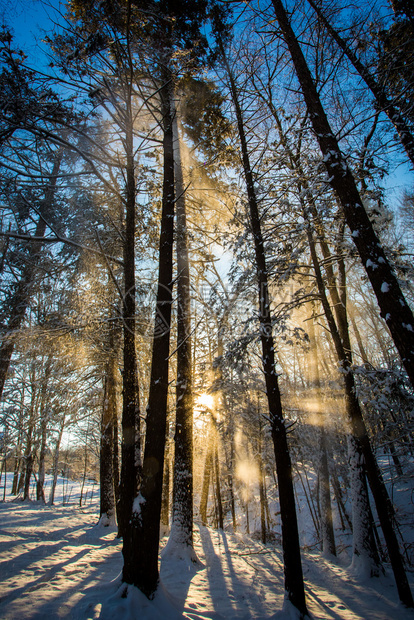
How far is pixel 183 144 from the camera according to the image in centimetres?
1045

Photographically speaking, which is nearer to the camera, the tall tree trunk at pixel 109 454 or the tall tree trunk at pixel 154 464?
the tall tree trunk at pixel 154 464

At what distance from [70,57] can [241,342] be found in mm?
6628

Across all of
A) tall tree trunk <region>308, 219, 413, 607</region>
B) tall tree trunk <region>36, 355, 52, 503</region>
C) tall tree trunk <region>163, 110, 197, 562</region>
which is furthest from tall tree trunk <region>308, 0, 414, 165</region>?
tall tree trunk <region>36, 355, 52, 503</region>

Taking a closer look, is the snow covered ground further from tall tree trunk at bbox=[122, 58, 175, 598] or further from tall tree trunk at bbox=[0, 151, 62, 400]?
tall tree trunk at bbox=[0, 151, 62, 400]

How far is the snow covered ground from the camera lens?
3.44 meters

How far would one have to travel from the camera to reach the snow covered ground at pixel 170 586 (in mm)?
3441

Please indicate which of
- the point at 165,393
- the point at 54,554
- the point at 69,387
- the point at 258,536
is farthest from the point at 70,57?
the point at 258,536

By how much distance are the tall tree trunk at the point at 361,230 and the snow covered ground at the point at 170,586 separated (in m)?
1.63

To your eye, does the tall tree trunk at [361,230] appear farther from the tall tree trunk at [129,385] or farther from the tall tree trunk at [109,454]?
the tall tree trunk at [109,454]

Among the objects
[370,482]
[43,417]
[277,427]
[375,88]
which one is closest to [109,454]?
[43,417]

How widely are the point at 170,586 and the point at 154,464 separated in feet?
9.15

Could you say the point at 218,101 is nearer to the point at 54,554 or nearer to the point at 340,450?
the point at 54,554

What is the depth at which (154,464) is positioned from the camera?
13.4ft

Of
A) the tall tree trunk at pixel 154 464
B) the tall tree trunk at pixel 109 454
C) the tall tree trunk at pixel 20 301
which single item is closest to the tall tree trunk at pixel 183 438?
the tall tree trunk at pixel 154 464
